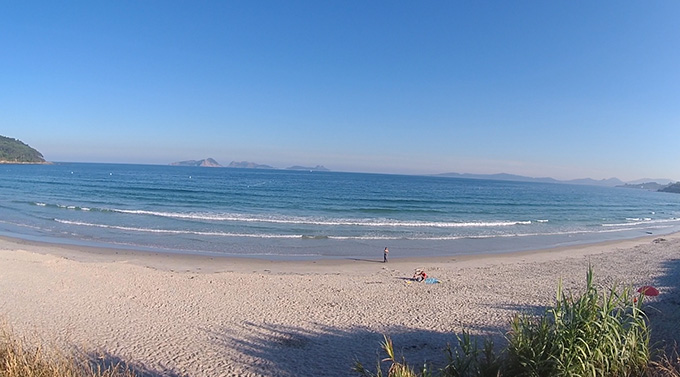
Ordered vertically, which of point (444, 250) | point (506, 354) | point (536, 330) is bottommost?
point (444, 250)

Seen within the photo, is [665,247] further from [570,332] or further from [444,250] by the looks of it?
[570,332]

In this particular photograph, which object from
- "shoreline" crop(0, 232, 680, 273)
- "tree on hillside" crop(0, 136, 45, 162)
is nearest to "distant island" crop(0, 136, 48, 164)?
"tree on hillside" crop(0, 136, 45, 162)

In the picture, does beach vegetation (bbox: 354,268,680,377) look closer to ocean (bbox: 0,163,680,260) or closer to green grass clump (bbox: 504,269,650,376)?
green grass clump (bbox: 504,269,650,376)

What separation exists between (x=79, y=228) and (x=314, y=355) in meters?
20.8


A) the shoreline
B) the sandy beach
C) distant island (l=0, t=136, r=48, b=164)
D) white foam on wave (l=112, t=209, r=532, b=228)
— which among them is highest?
distant island (l=0, t=136, r=48, b=164)

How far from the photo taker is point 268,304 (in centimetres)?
1098

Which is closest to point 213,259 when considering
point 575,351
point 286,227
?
point 286,227

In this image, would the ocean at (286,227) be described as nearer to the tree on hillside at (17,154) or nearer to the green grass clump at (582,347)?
the green grass clump at (582,347)

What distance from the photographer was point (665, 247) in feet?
74.9

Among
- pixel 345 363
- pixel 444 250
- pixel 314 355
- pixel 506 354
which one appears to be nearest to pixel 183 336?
pixel 314 355

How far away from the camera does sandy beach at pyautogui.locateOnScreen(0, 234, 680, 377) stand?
788 cm

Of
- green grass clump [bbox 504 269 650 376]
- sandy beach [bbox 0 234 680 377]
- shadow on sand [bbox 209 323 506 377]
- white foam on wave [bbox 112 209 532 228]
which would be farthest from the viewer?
white foam on wave [bbox 112 209 532 228]

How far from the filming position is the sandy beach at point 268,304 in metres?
7.88

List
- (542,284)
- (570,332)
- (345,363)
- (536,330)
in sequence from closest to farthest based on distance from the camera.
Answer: (570,332)
(536,330)
(345,363)
(542,284)
